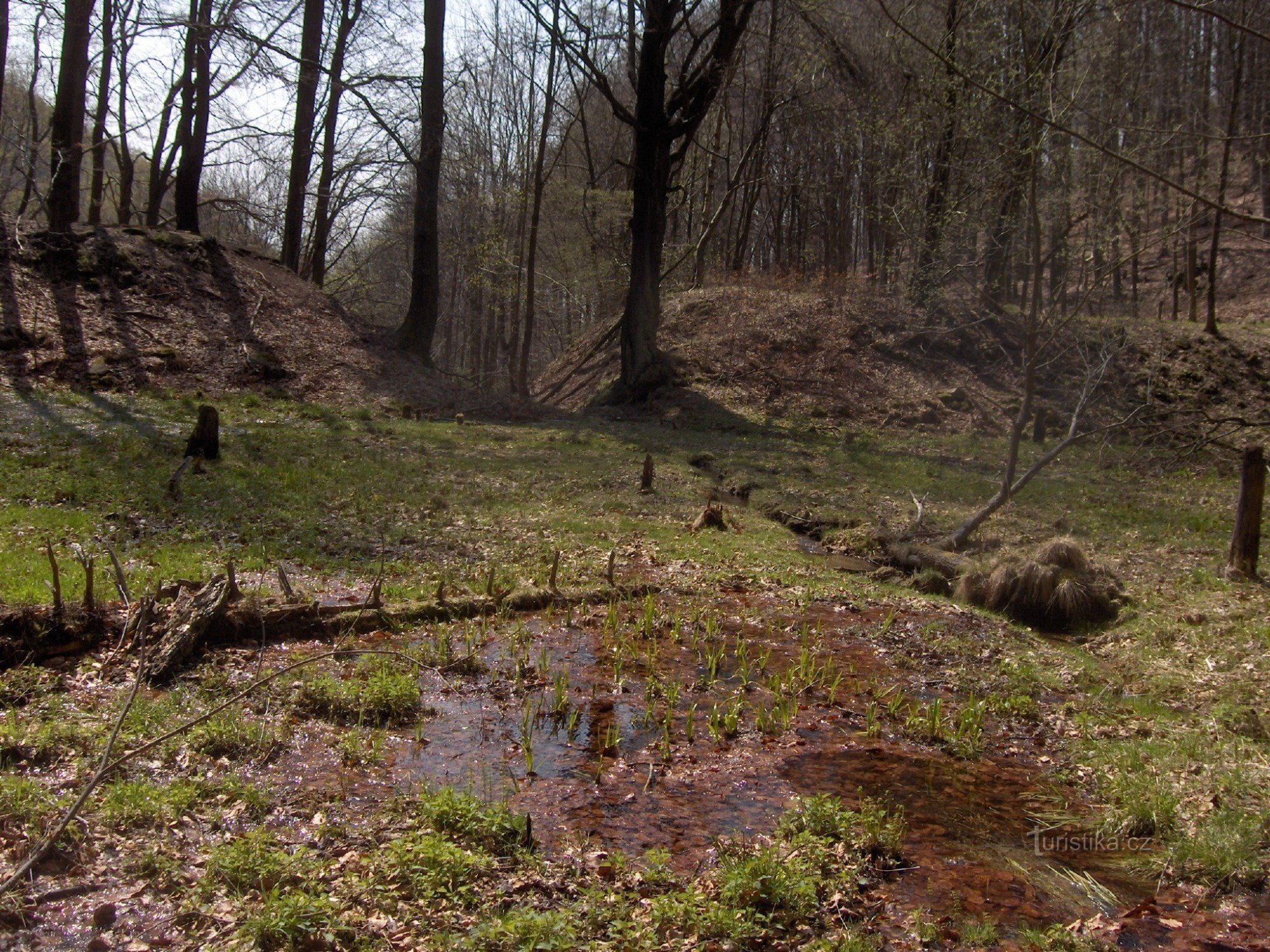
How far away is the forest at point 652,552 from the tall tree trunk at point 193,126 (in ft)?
0.53

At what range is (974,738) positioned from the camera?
6.78 metres

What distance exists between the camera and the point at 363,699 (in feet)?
21.1

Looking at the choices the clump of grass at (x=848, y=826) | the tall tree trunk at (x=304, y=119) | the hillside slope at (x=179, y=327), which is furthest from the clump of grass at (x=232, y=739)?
the tall tree trunk at (x=304, y=119)

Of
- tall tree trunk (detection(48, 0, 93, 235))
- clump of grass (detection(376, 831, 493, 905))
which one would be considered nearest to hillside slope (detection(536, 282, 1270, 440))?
tall tree trunk (detection(48, 0, 93, 235))

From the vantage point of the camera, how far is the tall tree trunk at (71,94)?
17.8 m

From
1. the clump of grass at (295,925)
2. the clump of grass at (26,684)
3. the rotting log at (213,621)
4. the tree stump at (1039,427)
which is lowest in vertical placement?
the clump of grass at (295,925)

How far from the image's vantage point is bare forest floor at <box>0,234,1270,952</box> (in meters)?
4.41

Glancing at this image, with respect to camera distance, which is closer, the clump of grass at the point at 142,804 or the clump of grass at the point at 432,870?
the clump of grass at the point at 432,870

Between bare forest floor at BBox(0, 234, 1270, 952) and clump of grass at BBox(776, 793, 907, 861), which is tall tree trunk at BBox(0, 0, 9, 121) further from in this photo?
clump of grass at BBox(776, 793, 907, 861)

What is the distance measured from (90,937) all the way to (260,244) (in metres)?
35.2

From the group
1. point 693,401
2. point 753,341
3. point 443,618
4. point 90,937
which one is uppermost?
point 753,341

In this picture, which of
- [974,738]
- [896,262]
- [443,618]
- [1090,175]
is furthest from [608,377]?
[974,738]

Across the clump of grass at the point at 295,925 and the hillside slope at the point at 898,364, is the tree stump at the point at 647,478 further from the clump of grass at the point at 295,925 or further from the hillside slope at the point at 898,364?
the clump of grass at the point at 295,925

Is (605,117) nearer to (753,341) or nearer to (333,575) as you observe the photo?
(753,341)
